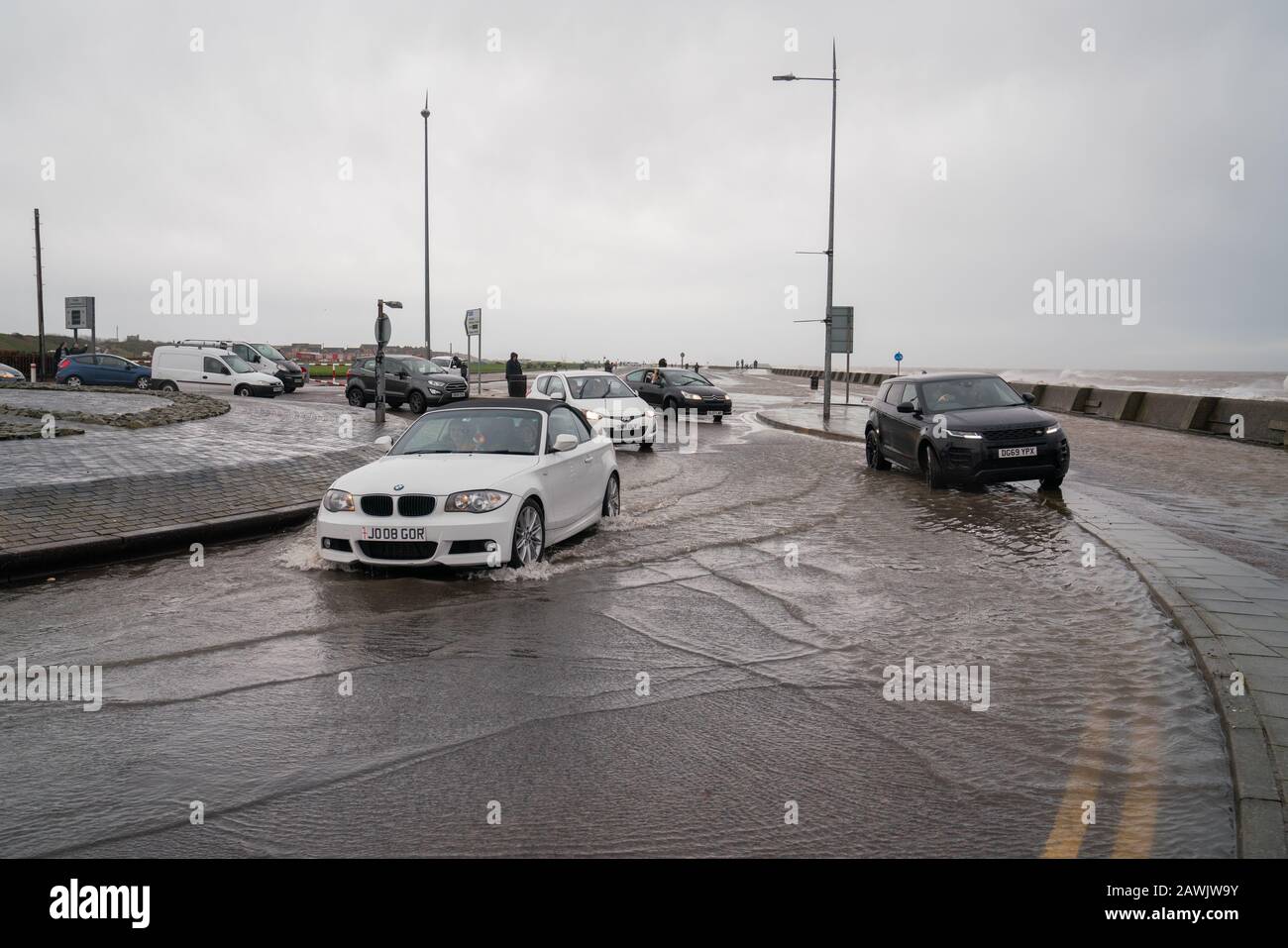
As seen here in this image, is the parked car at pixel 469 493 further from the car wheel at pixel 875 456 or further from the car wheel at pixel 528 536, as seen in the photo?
the car wheel at pixel 875 456

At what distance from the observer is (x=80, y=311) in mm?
48531

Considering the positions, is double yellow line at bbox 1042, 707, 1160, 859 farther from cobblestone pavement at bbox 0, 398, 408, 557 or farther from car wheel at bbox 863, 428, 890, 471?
car wheel at bbox 863, 428, 890, 471

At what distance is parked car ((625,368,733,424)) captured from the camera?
1236 inches

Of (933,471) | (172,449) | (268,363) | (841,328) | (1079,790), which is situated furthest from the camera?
(268,363)

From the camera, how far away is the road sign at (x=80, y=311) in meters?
48.2

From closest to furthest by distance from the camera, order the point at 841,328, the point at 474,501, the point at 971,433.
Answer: the point at 474,501 < the point at 971,433 < the point at 841,328

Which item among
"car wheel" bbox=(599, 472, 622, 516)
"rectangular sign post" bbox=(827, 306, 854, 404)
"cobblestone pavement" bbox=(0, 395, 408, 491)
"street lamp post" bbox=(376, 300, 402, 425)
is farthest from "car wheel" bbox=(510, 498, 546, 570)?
"rectangular sign post" bbox=(827, 306, 854, 404)

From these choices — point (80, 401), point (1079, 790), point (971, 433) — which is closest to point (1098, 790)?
point (1079, 790)

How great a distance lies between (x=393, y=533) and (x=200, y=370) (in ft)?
106

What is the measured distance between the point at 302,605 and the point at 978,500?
908 centimetres

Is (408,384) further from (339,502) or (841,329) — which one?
(339,502)
